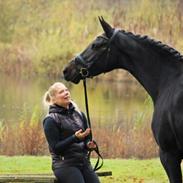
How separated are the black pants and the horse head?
771 millimetres

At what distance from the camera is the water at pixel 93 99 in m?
12.5

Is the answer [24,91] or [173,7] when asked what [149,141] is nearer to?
[24,91]

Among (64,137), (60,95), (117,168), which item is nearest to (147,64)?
(60,95)

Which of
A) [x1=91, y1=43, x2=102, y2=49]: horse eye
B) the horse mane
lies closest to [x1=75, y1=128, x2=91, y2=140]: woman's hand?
[x1=91, y1=43, x2=102, y2=49]: horse eye

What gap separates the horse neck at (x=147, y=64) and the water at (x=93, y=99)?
660cm

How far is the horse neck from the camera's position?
441 centimetres

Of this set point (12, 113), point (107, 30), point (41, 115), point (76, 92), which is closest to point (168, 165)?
point (107, 30)

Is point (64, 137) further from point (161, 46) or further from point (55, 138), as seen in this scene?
point (161, 46)

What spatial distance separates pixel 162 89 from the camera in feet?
14.3

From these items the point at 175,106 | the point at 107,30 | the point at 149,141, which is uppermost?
the point at 107,30

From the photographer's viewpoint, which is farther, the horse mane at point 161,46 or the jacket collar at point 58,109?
the horse mane at point 161,46

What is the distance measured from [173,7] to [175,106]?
66.5 feet

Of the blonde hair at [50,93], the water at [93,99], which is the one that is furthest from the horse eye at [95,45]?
the water at [93,99]

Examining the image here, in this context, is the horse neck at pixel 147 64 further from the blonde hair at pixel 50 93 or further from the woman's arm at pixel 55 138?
the woman's arm at pixel 55 138
